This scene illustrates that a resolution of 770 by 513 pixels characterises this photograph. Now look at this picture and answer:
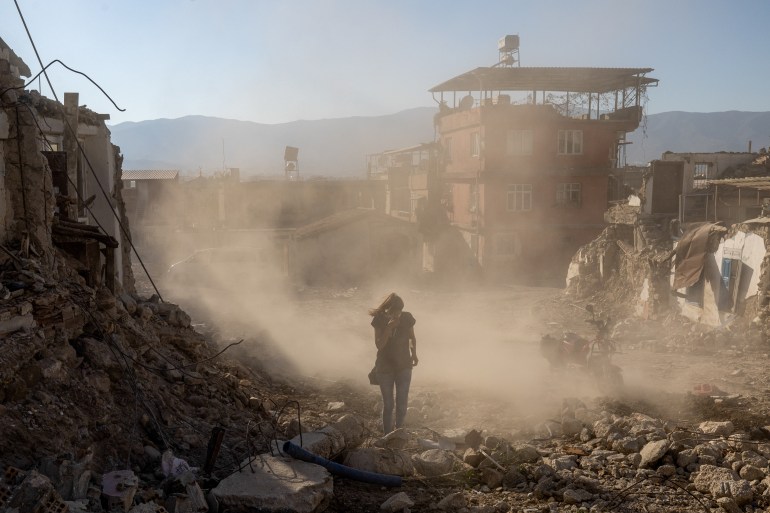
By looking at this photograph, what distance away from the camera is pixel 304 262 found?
33844 mm

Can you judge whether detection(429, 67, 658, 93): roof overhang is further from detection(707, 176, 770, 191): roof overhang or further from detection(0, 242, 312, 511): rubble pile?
detection(0, 242, 312, 511): rubble pile

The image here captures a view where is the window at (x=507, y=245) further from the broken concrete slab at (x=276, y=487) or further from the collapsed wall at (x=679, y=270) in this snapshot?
the broken concrete slab at (x=276, y=487)

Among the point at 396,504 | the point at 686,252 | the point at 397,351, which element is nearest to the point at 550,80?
the point at 686,252

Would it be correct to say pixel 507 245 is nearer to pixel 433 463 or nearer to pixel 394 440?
pixel 394 440

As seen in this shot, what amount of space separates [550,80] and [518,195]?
5971mm

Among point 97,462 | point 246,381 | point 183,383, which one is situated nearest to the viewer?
point 97,462

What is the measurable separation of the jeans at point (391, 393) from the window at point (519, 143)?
26.0 m

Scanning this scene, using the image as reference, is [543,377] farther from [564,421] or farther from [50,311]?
[50,311]

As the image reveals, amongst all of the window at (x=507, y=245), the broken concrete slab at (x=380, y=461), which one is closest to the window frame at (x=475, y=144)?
the window at (x=507, y=245)

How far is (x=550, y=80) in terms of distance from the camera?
33.5 m

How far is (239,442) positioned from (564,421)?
4263 millimetres

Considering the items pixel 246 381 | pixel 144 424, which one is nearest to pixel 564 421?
pixel 246 381

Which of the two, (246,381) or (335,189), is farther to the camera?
(335,189)

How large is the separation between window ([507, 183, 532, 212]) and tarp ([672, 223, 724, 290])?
48.8 ft
